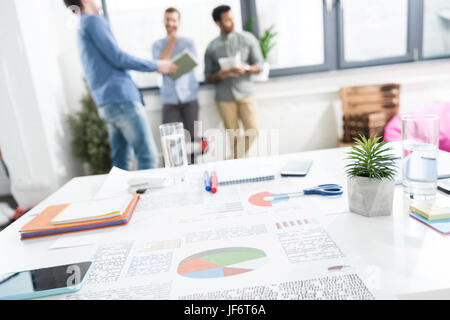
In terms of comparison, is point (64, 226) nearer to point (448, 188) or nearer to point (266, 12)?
point (448, 188)

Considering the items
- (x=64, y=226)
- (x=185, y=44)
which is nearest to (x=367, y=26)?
(x=185, y=44)

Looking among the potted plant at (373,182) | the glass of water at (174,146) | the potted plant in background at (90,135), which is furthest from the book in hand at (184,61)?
the potted plant at (373,182)

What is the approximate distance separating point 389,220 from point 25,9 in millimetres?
3074

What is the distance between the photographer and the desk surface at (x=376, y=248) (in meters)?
0.56

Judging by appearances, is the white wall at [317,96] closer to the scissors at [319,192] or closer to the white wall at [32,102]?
the white wall at [32,102]

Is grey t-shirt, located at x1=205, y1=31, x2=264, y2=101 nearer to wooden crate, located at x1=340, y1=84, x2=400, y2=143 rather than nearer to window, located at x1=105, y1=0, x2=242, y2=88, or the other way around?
window, located at x1=105, y1=0, x2=242, y2=88

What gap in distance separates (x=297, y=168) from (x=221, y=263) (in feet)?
1.97

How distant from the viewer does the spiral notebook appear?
3.68ft

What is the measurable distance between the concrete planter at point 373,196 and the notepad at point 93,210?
1.91 ft

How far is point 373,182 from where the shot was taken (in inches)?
30.7

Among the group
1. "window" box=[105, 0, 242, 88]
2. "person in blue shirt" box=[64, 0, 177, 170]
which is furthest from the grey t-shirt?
"person in blue shirt" box=[64, 0, 177, 170]

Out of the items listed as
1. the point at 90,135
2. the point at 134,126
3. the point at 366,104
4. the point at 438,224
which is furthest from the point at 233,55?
the point at 438,224

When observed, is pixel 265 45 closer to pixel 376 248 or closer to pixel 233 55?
pixel 233 55
